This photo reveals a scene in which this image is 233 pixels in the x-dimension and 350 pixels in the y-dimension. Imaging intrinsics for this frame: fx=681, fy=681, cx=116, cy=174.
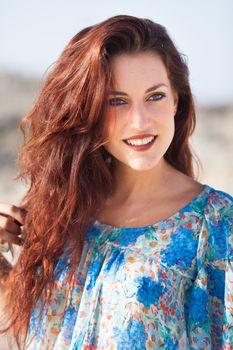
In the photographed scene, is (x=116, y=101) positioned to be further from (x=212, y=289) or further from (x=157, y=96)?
(x=212, y=289)

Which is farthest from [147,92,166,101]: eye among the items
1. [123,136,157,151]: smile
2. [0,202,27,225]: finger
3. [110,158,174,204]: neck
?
[0,202,27,225]: finger

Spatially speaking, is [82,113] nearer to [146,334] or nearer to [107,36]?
[107,36]

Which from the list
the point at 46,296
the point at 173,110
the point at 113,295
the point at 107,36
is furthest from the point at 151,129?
the point at 46,296

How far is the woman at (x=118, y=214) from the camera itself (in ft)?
6.40

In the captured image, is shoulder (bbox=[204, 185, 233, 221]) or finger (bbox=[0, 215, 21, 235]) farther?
finger (bbox=[0, 215, 21, 235])

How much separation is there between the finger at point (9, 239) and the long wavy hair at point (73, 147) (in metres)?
0.04

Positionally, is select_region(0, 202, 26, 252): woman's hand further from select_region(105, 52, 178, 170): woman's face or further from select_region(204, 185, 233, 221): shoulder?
select_region(204, 185, 233, 221): shoulder

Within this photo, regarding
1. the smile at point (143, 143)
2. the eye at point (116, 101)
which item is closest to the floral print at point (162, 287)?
the smile at point (143, 143)

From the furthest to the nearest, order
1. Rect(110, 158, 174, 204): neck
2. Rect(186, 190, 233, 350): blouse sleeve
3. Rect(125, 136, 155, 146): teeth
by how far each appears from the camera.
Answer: Rect(110, 158, 174, 204): neck < Rect(125, 136, 155, 146): teeth < Rect(186, 190, 233, 350): blouse sleeve

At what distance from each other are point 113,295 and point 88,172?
0.44m

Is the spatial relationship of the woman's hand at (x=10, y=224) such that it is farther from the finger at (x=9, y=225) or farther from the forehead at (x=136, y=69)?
the forehead at (x=136, y=69)

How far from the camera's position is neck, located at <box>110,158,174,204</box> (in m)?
2.20

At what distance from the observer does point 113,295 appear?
201 cm

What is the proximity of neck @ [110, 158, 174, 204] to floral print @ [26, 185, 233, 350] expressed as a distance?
15 cm
